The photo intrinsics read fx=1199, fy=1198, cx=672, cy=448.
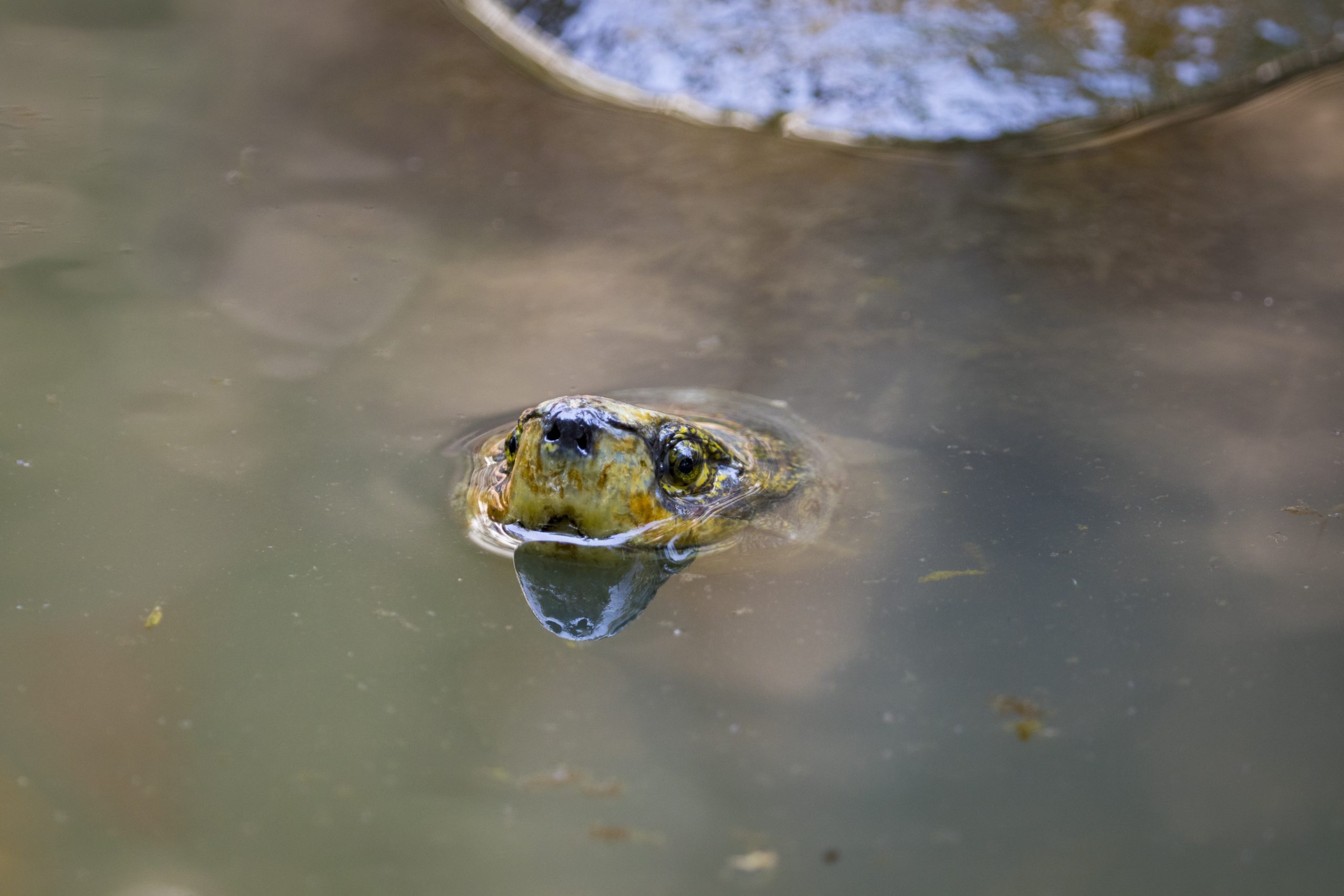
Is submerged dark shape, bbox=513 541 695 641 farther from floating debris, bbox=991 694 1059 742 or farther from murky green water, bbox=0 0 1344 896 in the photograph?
floating debris, bbox=991 694 1059 742

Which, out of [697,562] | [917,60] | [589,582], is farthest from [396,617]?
[917,60]

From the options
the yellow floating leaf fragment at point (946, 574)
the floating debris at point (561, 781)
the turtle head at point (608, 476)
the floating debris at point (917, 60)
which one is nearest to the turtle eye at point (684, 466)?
the turtle head at point (608, 476)

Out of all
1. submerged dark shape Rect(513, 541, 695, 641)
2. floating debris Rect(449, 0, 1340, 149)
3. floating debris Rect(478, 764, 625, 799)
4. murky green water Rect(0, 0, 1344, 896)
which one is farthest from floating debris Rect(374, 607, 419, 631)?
floating debris Rect(449, 0, 1340, 149)

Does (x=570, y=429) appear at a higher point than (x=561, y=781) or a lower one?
higher

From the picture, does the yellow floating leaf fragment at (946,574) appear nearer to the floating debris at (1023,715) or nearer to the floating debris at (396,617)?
the floating debris at (1023,715)

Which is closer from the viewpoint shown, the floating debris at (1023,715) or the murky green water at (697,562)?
the murky green water at (697,562)

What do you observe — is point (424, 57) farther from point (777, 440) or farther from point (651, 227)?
point (777, 440)

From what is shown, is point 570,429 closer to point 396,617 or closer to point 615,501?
point 615,501

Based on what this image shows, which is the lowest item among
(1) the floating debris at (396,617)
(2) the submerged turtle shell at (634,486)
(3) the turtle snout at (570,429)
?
(1) the floating debris at (396,617)
